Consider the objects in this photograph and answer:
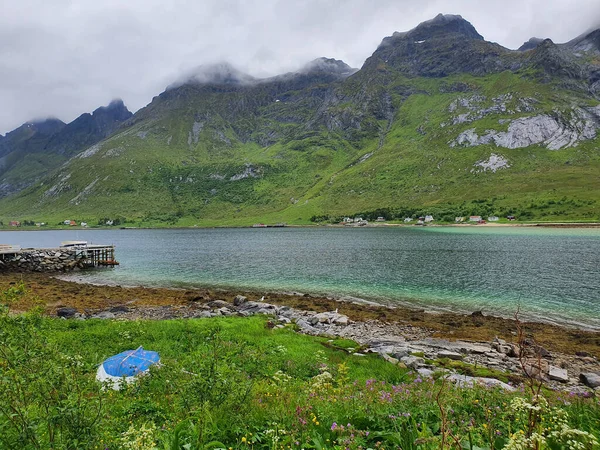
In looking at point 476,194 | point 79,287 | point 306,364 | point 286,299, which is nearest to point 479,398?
point 306,364

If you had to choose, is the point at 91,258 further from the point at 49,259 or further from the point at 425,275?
the point at 425,275

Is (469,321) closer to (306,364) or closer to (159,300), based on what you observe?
(306,364)

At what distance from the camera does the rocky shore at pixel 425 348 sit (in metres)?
14.7

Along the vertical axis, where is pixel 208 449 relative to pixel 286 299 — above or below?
above

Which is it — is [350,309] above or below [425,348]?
below

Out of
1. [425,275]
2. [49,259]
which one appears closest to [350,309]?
[425,275]

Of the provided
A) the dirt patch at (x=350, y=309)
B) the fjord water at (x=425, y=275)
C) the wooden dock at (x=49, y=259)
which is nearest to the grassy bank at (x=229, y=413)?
the dirt patch at (x=350, y=309)

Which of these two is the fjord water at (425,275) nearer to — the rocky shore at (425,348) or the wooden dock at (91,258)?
the wooden dock at (91,258)

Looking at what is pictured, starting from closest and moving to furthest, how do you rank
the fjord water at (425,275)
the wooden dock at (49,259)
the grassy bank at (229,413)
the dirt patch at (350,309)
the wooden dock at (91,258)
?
the grassy bank at (229,413) < the dirt patch at (350,309) < the fjord water at (425,275) < the wooden dock at (49,259) < the wooden dock at (91,258)

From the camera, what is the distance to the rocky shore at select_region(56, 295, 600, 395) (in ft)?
48.2

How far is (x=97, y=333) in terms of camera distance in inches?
685

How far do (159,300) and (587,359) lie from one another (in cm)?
3512

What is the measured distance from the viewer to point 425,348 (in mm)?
19109

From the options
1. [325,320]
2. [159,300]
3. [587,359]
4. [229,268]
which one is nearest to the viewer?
[587,359]
